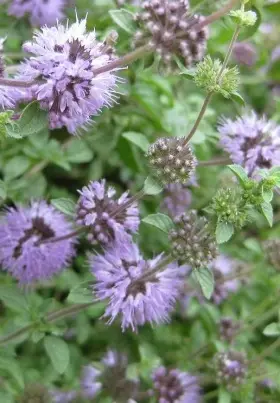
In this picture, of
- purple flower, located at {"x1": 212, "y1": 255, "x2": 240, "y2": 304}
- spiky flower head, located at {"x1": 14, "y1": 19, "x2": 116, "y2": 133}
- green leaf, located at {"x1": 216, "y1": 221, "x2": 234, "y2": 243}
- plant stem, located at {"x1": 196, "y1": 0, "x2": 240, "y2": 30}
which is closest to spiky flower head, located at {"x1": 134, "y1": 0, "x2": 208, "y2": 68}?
plant stem, located at {"x1": 196, "y1": 0, "x2": 240, "y2": 30}

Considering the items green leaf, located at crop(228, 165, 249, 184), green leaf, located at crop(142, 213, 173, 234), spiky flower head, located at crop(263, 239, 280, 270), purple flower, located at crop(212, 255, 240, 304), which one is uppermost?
green leaf, located at crop(228, 165, 249, 184)

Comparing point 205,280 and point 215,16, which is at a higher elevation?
point 215,16

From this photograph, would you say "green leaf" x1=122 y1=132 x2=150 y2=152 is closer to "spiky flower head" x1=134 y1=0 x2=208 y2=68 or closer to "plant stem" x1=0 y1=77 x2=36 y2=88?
"spiky flower head" x1=134 y1=0 x2=208 y2=68

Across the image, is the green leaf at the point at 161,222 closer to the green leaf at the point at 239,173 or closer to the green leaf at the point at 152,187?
the green leaf at the point at 152,187

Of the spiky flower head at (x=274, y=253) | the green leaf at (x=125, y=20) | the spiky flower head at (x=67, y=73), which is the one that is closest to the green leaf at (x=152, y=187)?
the spiky flower head at (x=67, y=73)

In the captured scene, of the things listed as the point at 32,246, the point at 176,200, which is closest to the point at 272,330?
the point at 176,200

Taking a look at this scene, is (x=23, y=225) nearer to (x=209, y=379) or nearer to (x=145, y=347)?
(x=145, y=347)

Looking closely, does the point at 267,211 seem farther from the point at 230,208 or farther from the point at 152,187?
the point at 152,187
